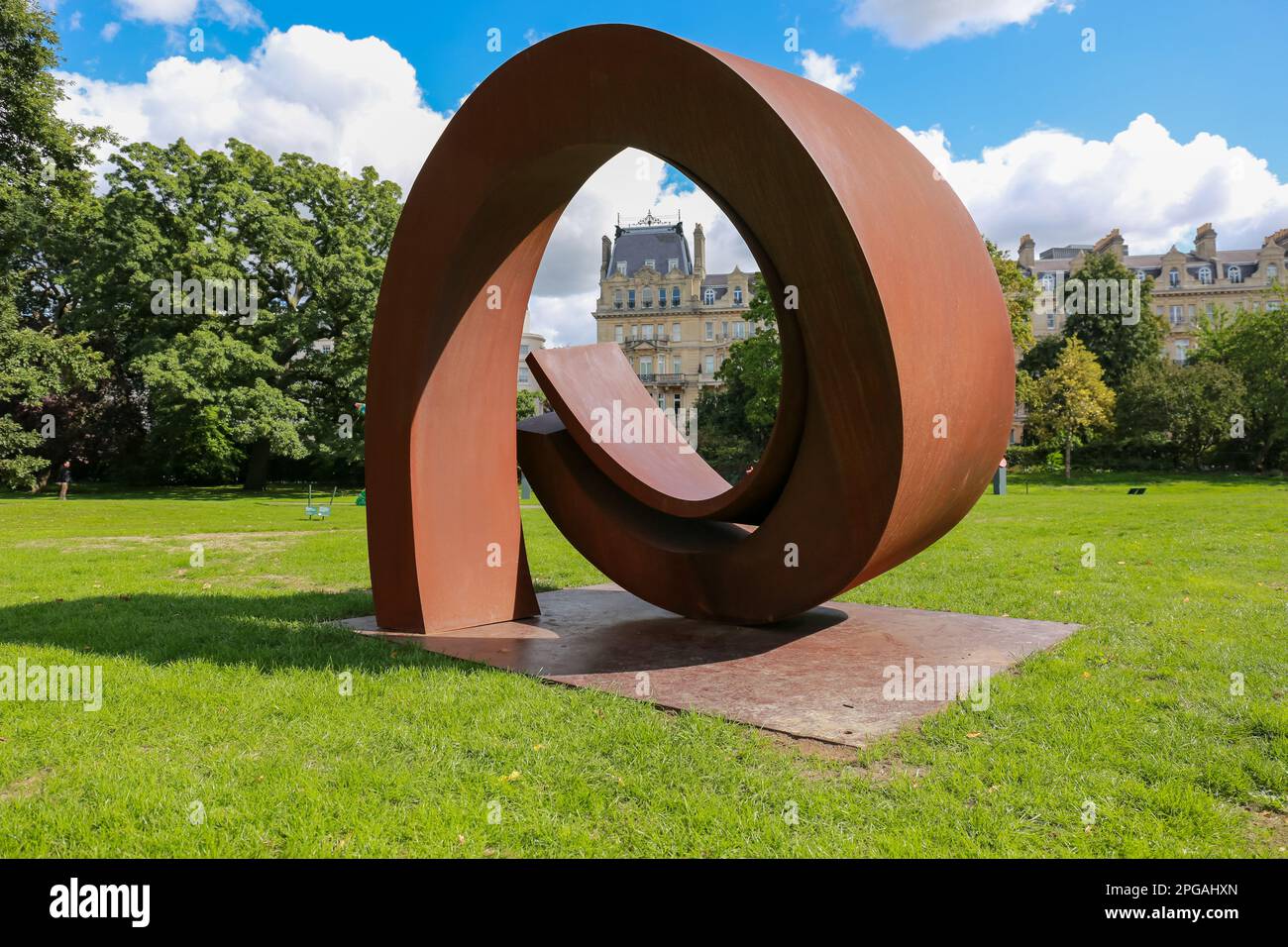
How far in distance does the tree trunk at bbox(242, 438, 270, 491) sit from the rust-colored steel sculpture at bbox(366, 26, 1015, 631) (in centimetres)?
2731

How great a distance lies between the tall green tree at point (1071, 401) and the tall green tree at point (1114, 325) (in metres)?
7.54

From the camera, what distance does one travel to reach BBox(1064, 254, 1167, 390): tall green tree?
156ft

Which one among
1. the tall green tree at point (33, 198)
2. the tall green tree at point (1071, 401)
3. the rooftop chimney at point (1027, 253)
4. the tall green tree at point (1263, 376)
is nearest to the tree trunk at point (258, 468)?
the tall green tree at point (33, 198)

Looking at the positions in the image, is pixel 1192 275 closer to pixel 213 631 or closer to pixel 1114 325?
pixel 1114 325

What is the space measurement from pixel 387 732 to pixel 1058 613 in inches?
224

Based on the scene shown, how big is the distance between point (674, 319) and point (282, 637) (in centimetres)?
6632

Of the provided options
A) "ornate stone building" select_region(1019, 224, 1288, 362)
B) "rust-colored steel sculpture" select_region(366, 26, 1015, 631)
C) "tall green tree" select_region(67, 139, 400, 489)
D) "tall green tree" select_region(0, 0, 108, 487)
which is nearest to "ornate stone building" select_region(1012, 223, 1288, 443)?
"ornate stone building" select_region(1019, 224, 1288, 362)

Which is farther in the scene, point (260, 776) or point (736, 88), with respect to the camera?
point (736, 88)

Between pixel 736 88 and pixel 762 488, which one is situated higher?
pixel 736 88

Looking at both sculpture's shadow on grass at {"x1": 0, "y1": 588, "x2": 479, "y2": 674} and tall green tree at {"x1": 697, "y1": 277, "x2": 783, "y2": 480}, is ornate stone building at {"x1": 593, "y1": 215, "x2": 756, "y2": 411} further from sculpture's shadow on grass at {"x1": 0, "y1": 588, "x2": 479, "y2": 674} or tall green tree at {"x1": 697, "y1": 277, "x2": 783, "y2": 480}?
sculpture's shadow on grass at {"x1": 0, "y1": 588, "x2": 479, "y2": 674}
